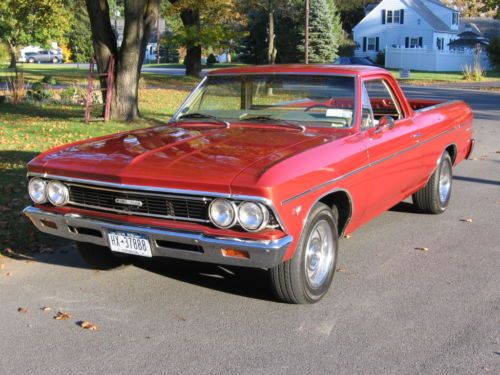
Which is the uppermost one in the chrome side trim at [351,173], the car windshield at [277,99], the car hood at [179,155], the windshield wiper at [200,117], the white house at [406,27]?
the white house at [406,27]

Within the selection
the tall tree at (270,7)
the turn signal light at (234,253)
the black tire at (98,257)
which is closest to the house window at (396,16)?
the tall tree at (270,7)

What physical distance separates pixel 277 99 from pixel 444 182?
8.63 feet

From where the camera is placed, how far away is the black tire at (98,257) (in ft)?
17.3

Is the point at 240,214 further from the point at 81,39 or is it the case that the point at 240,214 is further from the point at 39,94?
the point at 81,39

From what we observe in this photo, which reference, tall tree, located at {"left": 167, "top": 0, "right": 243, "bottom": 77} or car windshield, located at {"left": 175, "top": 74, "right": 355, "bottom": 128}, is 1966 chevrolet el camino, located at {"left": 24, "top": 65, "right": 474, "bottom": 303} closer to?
car windshield, located at {"left": 175, "top": 74, "right": 355, "bottom": 128}

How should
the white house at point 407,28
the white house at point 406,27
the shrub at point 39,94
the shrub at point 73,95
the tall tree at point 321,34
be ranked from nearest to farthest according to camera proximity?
the shrub at point 39,94 < the shrub at point 73,95 < the tall tree at point 321,34 < the white house at point 407,28 < the white house at point 406,27

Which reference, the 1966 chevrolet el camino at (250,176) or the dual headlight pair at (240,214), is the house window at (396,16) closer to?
the 1966 chevrolet el camino at (250,176)

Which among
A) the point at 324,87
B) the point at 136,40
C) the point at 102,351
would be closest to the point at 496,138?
the point at 136,40

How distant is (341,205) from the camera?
4.92 metres

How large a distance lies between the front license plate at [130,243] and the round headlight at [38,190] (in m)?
0.71

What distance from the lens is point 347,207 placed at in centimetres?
489

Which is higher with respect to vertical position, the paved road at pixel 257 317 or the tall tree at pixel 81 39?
the tall tree at pixel 81 39

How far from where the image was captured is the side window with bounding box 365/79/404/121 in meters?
5.83

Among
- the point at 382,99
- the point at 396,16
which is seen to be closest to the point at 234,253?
the point at 382,99
